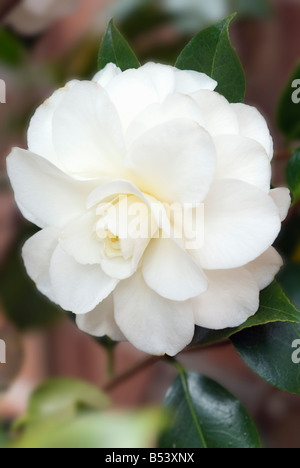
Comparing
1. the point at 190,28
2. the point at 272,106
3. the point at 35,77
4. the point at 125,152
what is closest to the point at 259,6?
the point at 190,28

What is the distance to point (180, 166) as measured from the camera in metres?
0.39

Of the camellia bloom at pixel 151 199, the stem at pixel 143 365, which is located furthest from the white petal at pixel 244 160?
the stem at pixel 143 365

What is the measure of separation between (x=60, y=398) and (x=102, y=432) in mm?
472

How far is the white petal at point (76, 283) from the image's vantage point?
414 mm

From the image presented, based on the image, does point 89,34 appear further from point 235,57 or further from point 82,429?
point 82,429

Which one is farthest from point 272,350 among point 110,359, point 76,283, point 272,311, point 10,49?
point 10,49

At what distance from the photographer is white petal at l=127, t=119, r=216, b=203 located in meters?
0.38

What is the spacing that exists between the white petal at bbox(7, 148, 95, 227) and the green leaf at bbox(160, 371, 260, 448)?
25 cm

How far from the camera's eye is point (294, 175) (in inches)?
19.4

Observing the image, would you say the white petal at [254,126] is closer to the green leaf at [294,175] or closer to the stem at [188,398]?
the green leaf at [294,175]

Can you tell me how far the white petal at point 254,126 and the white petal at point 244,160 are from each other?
0.02m

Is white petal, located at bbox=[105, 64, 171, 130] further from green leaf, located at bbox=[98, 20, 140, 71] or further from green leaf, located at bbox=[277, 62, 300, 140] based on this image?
green leaf, located at bbox=[277, 62, 300, 140]

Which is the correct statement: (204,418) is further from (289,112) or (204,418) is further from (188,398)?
(289,112)

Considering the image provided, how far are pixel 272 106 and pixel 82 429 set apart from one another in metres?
1.28
